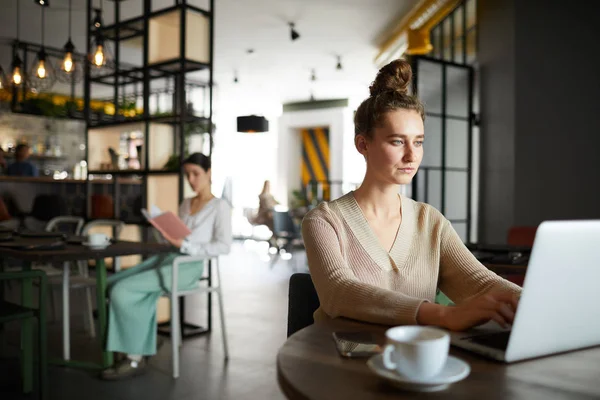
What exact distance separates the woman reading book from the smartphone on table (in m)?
2.28

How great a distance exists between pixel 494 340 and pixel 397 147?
604 mm

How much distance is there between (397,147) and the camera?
56.2 inches

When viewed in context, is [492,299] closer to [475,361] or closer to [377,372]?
[475,361]

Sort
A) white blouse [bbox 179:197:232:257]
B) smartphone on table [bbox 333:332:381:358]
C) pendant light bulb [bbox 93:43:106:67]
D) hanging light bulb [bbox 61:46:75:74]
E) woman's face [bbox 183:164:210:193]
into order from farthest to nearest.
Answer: hanging light bulb [bbox 61:46:75:74]
pendant light bulb [bbox 93:43:106:67]
woman's face [bbox 183:164:210:193]
white blouse [bbox 179:197:232:257]
smartphone on table [bbox 333:332:381:358]

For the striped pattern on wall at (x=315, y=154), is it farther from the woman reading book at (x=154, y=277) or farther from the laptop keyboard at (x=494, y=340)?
the laptop keyboard at (x=494, y=340)

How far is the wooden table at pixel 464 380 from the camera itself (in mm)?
768

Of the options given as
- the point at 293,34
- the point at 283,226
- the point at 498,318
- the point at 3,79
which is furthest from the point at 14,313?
the point at 283,226

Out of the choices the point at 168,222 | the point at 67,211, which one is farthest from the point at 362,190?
the point at 67,211

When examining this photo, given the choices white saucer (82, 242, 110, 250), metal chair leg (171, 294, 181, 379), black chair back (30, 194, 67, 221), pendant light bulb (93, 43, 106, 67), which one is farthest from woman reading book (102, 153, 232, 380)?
black chair back (30, 194, 67, 221)

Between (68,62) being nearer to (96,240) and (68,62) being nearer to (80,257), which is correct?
(96,240)

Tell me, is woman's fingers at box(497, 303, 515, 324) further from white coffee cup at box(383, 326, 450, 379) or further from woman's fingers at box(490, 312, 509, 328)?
white coffee cup at box(383, 326, 450, 379)

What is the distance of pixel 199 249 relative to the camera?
3.38m

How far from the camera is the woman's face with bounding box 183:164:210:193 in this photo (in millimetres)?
3603

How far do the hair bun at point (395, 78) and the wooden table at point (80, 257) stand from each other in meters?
1.86
